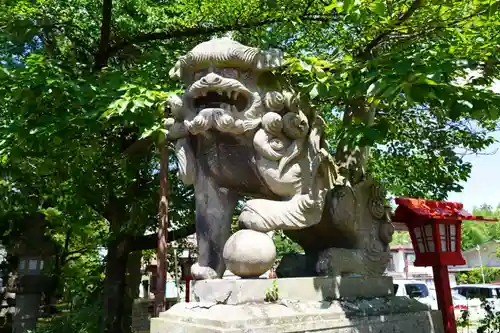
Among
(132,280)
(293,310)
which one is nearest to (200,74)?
(293,310)

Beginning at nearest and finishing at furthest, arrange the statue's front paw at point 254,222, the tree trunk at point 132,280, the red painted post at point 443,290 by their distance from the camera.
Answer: the statue's front paw at point 254,222 < the red painted post at point 443,290 < the tree trunk at point 132,280

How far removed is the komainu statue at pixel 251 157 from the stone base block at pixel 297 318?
0.39 m

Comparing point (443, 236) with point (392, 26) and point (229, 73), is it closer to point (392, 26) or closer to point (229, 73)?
point (392, 26)

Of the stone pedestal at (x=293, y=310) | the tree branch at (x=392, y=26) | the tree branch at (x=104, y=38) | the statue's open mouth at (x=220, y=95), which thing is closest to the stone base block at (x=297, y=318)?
the stone pedestal at (x=293, y=310)

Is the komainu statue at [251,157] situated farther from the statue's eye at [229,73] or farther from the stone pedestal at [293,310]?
the stone pedestal at [293,310]

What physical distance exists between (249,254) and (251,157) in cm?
88

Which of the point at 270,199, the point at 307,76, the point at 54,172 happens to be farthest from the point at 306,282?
the point at 54,172

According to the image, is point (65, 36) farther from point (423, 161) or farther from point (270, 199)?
point (423, 161)

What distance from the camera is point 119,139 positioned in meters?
8.79

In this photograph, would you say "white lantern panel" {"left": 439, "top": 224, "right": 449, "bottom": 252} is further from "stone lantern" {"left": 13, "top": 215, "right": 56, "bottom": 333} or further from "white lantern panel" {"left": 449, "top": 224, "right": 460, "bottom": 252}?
"stone lantern" {"left": 13, "top": 215, "right": 56, "bottom": 333}

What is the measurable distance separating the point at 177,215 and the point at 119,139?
6.40ft

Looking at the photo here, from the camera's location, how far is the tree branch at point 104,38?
22.8 ft

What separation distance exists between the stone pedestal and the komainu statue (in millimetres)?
243

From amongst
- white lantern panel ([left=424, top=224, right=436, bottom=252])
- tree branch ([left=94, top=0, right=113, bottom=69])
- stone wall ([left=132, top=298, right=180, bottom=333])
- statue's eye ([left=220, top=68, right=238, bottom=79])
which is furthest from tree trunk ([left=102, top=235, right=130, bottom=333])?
statue's eye ([left=220, top=68, right=238, bottom=79])
